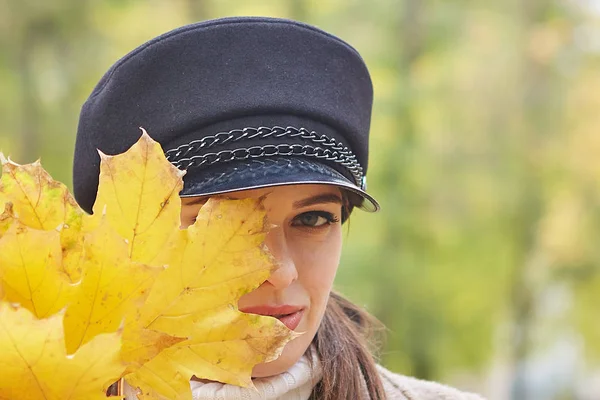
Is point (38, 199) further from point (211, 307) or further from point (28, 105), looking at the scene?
point (28, 105)

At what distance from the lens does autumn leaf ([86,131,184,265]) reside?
0.55 metres

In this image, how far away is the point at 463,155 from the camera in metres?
6.25

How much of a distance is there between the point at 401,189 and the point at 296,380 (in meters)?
5.19

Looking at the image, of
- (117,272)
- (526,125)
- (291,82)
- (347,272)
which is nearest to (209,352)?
(117,272)

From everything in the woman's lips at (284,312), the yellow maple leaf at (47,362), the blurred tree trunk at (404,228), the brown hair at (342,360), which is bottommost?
the blurred tree trunk at (404,228)

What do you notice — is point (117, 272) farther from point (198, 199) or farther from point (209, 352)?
point (198, 199)

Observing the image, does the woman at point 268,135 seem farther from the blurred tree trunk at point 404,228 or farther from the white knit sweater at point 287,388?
the blurred tree trunk at point 404,228

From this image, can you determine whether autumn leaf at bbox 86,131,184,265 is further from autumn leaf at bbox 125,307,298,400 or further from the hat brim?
the hat brim

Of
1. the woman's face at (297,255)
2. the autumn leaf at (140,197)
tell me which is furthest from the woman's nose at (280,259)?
the autumn leaf at (140,197)

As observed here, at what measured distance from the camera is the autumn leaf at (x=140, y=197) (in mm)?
555

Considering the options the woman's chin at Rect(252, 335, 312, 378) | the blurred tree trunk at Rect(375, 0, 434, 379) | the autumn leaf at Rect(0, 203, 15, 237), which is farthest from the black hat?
A: the blurred tree trunk at Rect(375, 0, 434, 379)

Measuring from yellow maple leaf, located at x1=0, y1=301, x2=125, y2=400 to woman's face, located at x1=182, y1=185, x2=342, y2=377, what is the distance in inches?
16.8

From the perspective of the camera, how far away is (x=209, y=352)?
1.88ft

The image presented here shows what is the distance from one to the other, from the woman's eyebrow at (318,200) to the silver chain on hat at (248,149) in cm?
5
